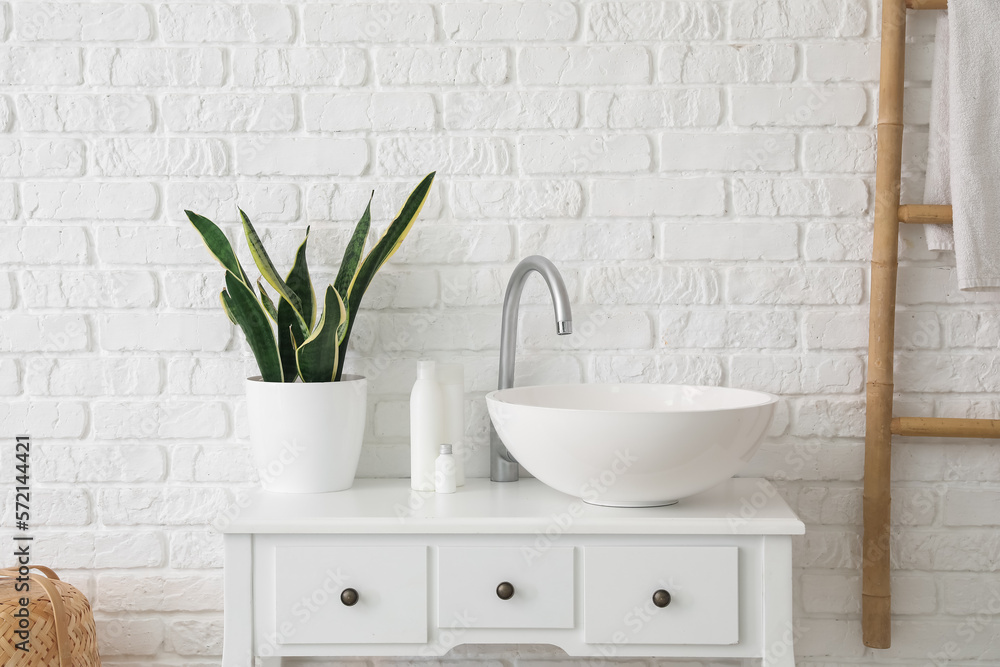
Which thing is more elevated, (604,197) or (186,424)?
(604,197)

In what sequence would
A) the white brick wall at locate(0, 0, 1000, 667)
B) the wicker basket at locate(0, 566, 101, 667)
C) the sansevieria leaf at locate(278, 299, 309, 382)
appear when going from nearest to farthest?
the wicker basket at locate(0, 566, 101, 667) → the sansevieria leaf at locate(278, 299, 309, 382) → the white brick wall at locate(0, 0, 1000, 667)

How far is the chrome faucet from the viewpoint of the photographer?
1147 millimetres

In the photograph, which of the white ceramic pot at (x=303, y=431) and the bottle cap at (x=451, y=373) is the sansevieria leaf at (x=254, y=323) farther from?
the bottle cap at (x=451, y=373)

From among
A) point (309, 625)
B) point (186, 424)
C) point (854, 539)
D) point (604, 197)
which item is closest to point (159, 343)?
point (186, 424)

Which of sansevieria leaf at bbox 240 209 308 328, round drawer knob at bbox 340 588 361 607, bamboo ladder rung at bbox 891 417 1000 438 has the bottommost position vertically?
round drawer knob at bbox 340 588 361 607

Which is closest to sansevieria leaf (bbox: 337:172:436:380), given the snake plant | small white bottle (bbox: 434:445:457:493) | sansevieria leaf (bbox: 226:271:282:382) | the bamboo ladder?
the snake plant

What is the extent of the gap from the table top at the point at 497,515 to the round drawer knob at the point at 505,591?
2.8 inches

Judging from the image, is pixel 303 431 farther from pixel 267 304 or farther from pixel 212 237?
pixel 212 237

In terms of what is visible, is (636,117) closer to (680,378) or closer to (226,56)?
(680,378)

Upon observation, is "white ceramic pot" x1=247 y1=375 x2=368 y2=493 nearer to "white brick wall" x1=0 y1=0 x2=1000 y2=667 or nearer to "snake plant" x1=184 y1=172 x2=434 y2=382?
"snake plant" x1=184 y1=172 x2=434 y2=382

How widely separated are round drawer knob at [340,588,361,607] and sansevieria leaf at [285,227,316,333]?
0.40 meters

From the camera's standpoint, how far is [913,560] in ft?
4.29

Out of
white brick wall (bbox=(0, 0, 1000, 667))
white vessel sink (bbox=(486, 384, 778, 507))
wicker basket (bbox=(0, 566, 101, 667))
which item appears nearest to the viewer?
white vessel sink (bbox=(486, 384, 778, 507))

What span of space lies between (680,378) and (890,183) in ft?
1.52
